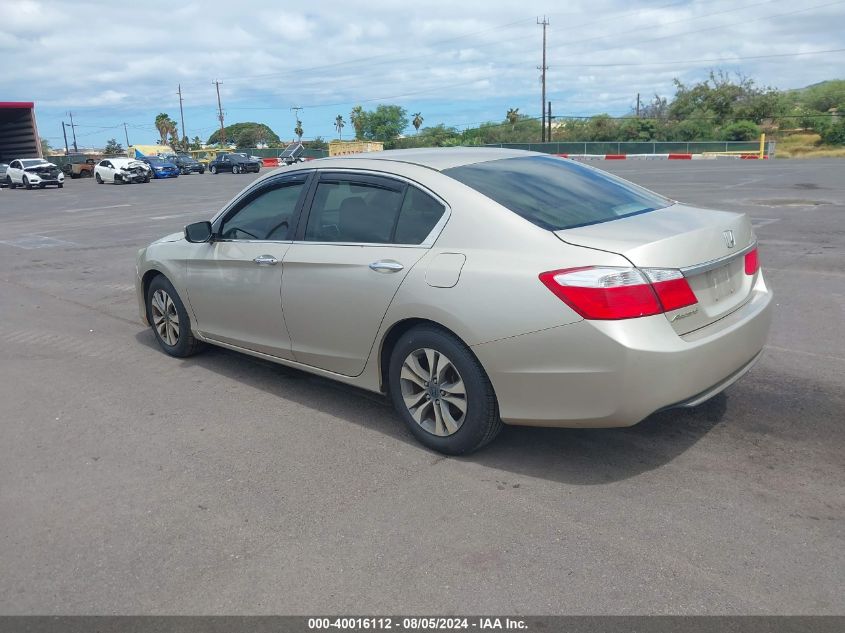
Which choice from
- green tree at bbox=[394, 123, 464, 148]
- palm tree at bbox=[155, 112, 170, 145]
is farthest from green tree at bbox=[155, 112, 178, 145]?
green tree at bbox=[394, 123, 464, 148]

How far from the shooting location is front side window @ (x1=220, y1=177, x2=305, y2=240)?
4.93 m

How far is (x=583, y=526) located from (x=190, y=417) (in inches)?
108

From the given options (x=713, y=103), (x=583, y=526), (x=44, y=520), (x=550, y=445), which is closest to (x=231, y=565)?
(x=44, y=520)

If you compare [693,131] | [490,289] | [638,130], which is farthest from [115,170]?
[693,131]

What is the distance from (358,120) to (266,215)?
12398 cm

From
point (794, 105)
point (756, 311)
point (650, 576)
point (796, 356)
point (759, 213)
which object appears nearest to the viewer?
point (650, 576)

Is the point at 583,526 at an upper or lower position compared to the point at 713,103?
lower

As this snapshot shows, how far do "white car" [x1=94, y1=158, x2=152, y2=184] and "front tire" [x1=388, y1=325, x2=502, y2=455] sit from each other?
41.5 metres

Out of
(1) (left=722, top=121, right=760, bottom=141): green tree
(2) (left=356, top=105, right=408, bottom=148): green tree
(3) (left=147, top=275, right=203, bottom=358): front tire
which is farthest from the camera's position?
(2) (left=356, top=105, right=408, bottom=148): green tree

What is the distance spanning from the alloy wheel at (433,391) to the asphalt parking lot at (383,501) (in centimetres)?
21

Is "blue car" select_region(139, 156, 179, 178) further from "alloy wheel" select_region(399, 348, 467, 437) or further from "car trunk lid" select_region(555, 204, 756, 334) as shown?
"car trunk lid" select_region(555, 204, 756, 334)

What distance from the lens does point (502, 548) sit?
3.16 meters
